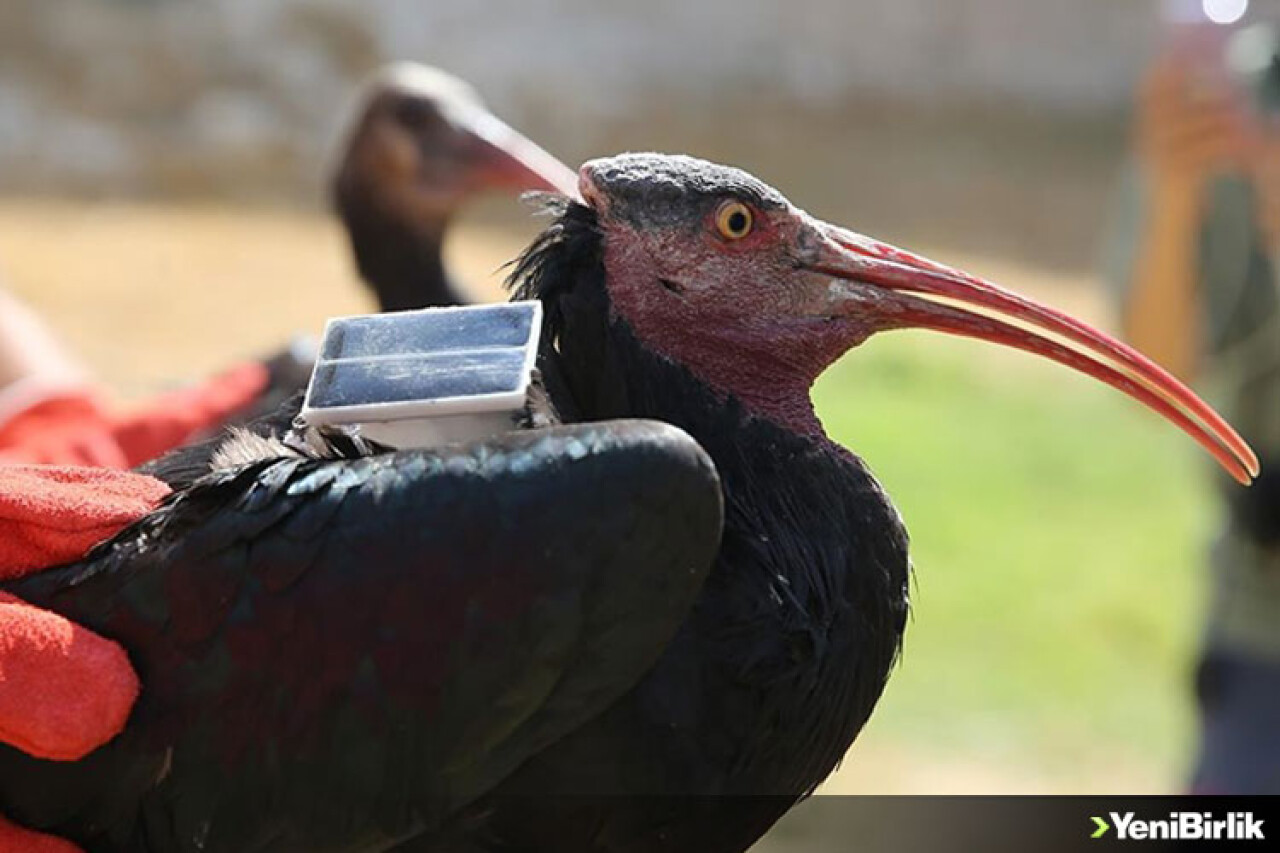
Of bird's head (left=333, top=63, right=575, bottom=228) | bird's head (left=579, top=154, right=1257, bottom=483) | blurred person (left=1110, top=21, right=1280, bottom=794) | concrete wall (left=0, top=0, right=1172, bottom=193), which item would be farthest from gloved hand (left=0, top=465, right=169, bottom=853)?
concrete wall (left=0, top=0, right=1172, bottom=193)

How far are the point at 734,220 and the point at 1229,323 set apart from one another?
94.9 inches

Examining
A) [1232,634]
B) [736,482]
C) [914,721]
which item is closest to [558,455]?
[736,482]

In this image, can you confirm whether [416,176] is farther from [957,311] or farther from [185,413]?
[957,311]

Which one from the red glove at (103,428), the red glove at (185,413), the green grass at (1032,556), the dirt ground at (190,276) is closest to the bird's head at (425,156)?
the red glove at (185,413)

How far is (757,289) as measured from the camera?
2.43 meters

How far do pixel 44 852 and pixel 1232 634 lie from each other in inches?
119

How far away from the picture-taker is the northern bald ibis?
17.2 ft

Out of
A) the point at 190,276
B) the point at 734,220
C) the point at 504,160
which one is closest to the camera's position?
the point at 734,220

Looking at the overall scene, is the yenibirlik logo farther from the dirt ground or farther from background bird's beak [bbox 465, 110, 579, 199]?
the dirt ground

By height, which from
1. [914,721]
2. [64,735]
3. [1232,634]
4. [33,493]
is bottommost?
[914,721]

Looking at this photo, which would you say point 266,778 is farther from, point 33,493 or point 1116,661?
Result: point 1116,661

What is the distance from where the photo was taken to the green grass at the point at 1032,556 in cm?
700

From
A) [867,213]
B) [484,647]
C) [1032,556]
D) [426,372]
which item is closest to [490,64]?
[867,213]

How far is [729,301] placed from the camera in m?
2.42
